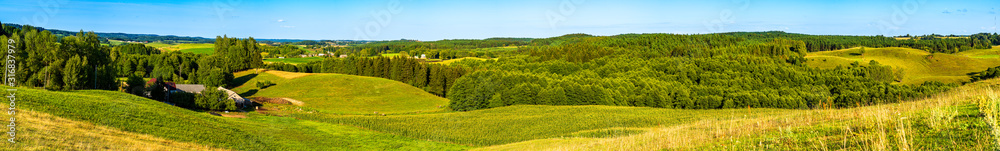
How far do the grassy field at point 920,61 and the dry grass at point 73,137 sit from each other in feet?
388

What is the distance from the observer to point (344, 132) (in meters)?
35.6

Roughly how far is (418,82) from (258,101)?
3715cm

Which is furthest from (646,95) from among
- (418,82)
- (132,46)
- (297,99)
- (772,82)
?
(132,46)

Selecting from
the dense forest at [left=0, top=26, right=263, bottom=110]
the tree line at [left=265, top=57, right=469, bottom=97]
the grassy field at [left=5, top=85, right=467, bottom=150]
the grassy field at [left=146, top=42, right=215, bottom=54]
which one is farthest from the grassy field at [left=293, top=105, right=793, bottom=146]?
the grassy field at [left=146, top=42, right=215, bottom=54]

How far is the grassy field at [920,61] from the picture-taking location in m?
102

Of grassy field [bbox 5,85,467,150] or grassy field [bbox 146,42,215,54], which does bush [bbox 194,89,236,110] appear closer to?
grassy field [bbox 5,85,467,150]

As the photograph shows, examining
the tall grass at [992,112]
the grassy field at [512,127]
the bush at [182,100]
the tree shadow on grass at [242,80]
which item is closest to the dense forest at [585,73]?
the bush at [182,100]

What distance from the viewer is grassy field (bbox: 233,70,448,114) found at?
2884 inches

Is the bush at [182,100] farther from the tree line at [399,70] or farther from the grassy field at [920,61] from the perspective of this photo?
the grassy field at [920,61]

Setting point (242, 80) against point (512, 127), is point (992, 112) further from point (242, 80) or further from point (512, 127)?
point (242, 80)

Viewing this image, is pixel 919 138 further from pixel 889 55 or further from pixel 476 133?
pixel 889 55

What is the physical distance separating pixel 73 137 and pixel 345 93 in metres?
68.9

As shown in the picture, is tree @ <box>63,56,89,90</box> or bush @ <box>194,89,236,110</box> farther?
bush @ <box>194,89,236,110</box>

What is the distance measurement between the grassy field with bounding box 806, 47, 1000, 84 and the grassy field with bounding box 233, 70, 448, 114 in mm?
95402
